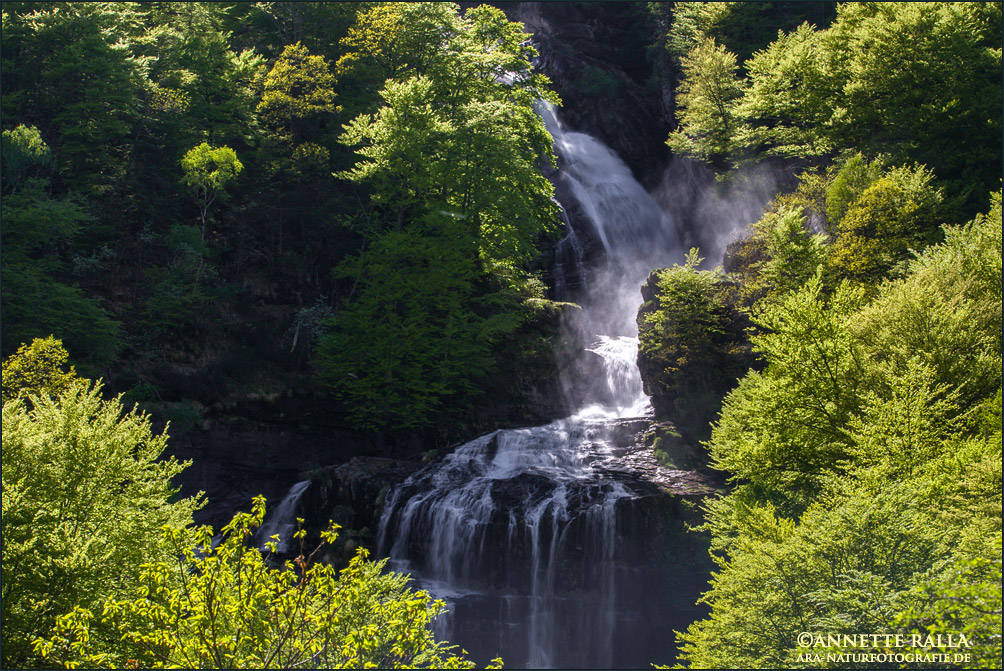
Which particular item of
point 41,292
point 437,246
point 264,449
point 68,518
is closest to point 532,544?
point 68,518

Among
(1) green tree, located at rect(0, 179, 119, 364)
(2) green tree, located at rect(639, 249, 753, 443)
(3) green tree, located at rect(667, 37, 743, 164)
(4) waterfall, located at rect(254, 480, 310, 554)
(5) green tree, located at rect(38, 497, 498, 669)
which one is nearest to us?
(5) green tree, located at rect(38, 497, 498, 669)

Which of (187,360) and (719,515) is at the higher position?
(187,360)

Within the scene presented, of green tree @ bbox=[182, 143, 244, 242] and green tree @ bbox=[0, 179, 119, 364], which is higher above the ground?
green tree @ bbox=[182, 143, 244, 242]

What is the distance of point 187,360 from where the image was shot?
3278 cm

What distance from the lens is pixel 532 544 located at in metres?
24.2

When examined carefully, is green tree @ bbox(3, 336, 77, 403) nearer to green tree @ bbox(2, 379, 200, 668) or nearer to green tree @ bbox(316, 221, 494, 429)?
green tree @ bbox(2, 379, 200, 668)

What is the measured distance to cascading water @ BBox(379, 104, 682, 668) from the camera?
23.1m

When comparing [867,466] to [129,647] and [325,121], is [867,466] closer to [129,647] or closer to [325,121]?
[129,647]

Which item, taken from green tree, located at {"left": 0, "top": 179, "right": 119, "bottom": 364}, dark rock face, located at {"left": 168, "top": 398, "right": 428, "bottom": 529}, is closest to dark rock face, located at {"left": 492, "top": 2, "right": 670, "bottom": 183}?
dark rock face, located at {"left": 168, "top": 398, "right": 428, "bottom": 529}

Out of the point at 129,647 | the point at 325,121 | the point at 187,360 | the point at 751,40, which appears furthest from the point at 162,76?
the point at 751,40

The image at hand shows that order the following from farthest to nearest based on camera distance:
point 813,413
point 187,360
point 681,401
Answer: point 187,360 → point 681,401 → point 813,413

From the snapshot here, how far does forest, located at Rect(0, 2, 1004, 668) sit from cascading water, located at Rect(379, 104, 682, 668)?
1.07 m

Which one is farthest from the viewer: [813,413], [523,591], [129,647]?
[523,591]

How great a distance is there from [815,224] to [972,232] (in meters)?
9.41
